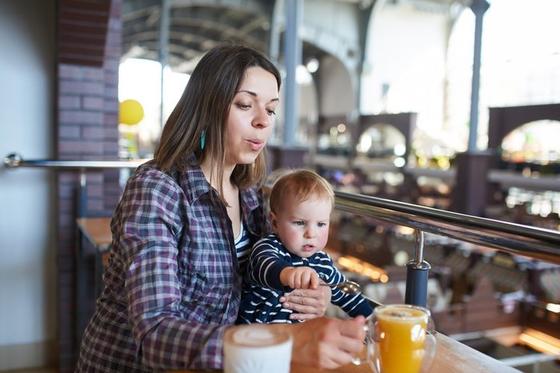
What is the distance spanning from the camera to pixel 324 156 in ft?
38.1

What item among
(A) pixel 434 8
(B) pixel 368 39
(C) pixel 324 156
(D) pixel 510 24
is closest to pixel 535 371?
(C) pixel 324 156

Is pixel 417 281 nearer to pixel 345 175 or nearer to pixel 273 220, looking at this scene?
pixel 273 220

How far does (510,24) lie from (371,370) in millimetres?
12736

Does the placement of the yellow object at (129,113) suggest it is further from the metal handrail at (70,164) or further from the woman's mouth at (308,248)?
the woman's mouth at (308,248)

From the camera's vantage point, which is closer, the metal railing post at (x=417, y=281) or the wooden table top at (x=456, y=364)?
the wooden table top at (x=456, y=364)

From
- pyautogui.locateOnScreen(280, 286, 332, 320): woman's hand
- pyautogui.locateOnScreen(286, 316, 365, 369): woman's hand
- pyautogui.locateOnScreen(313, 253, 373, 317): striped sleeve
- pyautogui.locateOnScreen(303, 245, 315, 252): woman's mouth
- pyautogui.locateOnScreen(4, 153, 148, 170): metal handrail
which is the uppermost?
Answer: pyautogui.locateOnScreen(4, 153, 148, 170): metal handrail

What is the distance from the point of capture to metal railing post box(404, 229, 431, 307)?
1.15 m

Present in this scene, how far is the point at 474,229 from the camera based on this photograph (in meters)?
1.09

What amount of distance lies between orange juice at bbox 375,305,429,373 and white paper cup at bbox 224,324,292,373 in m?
0.17

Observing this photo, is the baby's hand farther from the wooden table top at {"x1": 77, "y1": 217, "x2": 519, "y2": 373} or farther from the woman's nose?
the woman's nose

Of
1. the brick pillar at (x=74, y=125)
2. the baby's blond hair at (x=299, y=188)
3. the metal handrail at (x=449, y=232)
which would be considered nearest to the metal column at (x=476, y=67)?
the brick pillar at (x=74, y=125)

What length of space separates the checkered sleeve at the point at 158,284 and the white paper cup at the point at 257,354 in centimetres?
14

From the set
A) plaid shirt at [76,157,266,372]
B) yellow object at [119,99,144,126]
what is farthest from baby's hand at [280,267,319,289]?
yellow object at [119,99,144,126]

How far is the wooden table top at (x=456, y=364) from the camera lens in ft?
3.05
